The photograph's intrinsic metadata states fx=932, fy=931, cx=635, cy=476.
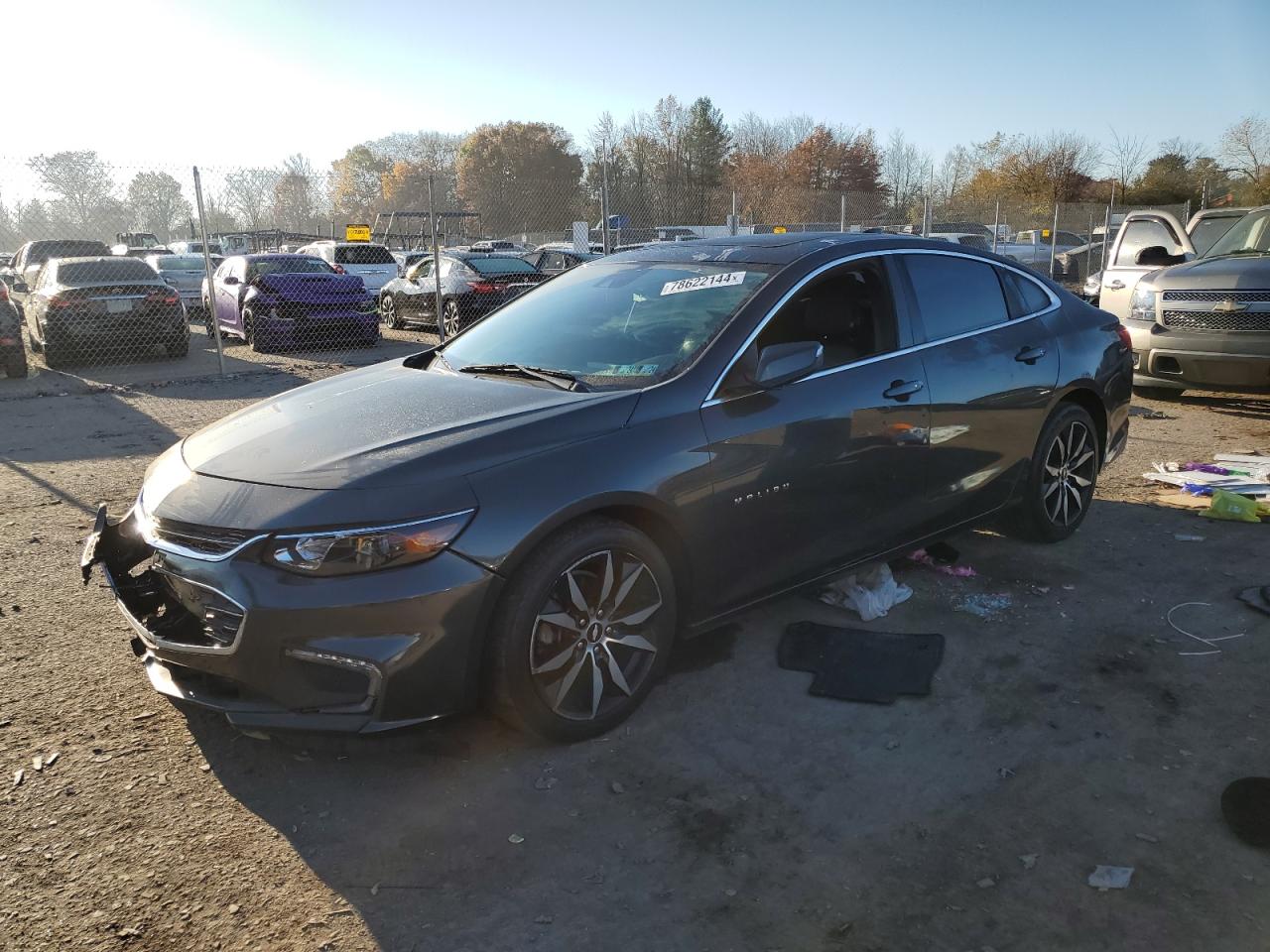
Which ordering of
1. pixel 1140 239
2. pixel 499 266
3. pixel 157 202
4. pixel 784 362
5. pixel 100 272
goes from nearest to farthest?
1. pixel 784 362
2. pixel 1140 239
3. pixel 100 272
4. pixel 499 266
5. pixel 157 202

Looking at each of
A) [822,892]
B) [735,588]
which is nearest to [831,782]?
[822,892]

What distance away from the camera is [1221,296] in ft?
26.8

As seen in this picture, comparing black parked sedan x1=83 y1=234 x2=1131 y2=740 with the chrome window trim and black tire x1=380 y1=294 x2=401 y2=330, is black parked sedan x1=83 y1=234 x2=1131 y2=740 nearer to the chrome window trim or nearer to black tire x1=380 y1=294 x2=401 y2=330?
the chrome window trim

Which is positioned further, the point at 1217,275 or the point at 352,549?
the point at 1217,275

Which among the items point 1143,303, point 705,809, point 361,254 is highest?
point 361,254

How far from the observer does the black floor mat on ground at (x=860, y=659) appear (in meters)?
3.57

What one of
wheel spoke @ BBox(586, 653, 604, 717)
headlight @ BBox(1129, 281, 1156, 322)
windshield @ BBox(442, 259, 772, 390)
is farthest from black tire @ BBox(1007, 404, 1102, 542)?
headlight @ BBox(1129, 281, 1156, 322)

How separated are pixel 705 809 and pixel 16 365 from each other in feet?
42.8

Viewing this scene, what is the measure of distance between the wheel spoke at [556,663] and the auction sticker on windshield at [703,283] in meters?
1.63

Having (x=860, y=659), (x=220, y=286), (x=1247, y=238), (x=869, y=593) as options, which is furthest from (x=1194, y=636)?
(x=220, y=286)

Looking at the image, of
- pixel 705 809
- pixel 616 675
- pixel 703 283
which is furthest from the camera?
pixel 703 283

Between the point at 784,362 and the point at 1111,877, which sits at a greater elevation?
the point at 784,362

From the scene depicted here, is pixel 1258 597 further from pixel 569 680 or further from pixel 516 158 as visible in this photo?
pixel 516 158

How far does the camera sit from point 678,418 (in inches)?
129
